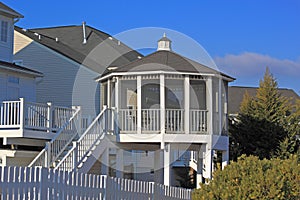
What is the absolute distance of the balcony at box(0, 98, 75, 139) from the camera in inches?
684

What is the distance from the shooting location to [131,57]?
35.0m

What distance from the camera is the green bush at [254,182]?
1138cm

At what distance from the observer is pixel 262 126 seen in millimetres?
26578

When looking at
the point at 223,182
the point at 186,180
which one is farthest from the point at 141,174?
the point at 223,182

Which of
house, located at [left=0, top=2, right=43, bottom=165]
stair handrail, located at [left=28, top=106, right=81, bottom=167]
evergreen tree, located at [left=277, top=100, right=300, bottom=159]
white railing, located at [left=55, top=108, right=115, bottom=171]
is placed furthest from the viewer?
evergreen tree, located at [left=277, top=100, right=300, bottom=159]

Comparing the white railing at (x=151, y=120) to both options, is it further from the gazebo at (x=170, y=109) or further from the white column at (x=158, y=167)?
the white column at (x=158, y=167)

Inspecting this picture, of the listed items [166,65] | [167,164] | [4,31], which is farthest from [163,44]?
[4,31]

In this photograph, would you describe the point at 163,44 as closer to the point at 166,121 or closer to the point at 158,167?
the point at 166,121

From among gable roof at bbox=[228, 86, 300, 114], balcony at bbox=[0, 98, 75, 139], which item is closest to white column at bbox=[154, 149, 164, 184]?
balcony at bbox=[0, 98, 75, 139]

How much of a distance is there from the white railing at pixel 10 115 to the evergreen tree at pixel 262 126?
37.9 feet

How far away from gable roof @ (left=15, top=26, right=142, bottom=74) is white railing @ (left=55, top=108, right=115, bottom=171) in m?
11.1

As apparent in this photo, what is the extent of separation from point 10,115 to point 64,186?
8.97 metres

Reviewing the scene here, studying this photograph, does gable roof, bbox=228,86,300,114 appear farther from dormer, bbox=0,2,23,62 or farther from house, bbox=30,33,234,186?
dormer, bbox=0,2,23,62

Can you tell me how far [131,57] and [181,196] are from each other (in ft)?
70.8
